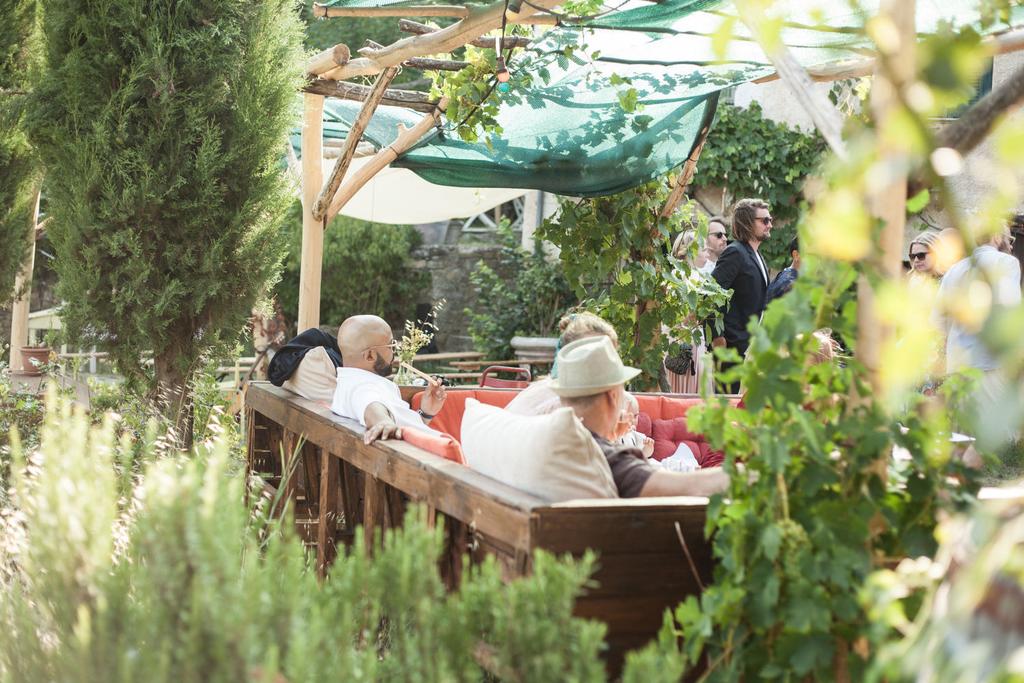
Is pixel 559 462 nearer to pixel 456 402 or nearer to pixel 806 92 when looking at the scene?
pixel 806 92

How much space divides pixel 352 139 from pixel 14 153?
242 cm

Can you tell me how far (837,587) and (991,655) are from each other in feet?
1.58

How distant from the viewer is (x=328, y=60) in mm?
6379

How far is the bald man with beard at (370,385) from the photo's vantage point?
407 centimetres

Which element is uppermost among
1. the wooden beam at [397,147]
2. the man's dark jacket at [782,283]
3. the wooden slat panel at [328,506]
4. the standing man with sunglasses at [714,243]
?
the wooden beam at [397,147]

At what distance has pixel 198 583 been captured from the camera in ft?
6.19

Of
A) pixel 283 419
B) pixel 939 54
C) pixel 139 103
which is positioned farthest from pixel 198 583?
pixel 139 103

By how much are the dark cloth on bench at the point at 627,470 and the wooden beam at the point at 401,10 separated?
2.91 metres

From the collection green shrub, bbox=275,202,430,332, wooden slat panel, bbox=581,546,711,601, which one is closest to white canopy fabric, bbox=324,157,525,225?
green shrub, bbox=275,202,430,332

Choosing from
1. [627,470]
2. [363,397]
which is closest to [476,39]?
[363,397]

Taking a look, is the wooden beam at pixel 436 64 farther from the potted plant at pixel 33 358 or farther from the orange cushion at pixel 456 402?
the potted plant at pixel 33 358

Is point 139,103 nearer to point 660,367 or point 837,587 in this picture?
point 660,367

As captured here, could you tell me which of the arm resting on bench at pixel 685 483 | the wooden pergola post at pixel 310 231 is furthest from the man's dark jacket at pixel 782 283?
the arm resting on bench at pixel 685 483

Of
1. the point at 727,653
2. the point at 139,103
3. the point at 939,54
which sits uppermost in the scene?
the point at 139,103
